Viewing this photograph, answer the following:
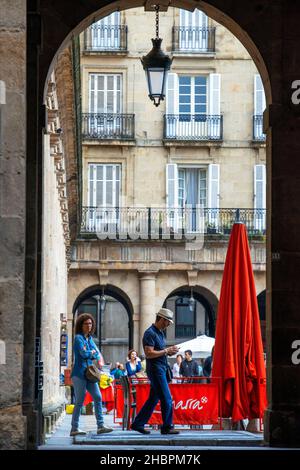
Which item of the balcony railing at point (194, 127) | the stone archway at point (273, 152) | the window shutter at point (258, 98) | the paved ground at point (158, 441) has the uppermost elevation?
the window shutter at point (258, 98)

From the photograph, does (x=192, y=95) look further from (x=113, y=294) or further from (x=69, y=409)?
(x=69, y=409)

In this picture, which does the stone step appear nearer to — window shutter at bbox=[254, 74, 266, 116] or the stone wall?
the stone wall

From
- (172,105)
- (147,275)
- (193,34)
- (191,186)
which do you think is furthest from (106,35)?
(147,275)

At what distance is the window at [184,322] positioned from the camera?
67250 millimetres

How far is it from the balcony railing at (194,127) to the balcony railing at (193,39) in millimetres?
2555

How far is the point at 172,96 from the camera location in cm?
5256

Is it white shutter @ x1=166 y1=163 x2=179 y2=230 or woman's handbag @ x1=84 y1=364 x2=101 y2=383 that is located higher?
white shutter @ x1=166 y1=163 x2=179 y2=230

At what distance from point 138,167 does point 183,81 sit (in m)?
3.74

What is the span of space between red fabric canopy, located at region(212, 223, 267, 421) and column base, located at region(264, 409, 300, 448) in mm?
3380

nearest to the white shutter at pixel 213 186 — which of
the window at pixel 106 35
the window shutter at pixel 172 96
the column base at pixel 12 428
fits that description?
the window shutter at pixel 172 96

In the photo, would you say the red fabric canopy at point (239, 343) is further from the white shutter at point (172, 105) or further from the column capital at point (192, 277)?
the white shutter at point (172, 105)

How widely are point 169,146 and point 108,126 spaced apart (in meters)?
2.35

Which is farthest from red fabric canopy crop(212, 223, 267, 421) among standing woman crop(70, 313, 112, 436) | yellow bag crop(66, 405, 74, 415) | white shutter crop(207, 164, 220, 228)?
white shutter crop(207, 164, 220, 228)

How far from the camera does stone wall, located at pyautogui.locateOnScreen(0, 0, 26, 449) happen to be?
9.91 metres
